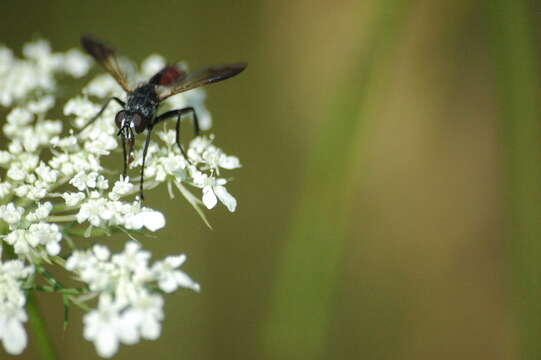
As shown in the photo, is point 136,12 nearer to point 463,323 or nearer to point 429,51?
point 429,51

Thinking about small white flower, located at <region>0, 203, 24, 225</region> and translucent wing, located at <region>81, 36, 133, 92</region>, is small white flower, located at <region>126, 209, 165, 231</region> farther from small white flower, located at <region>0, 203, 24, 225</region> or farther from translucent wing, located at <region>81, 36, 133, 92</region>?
translucent wing, located at <region>81, 36, 133, 92</region>

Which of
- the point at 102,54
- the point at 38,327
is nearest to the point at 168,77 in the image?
the point at 102,54

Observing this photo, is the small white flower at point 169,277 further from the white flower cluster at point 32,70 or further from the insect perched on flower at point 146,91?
the white flower cluster at point 32,70

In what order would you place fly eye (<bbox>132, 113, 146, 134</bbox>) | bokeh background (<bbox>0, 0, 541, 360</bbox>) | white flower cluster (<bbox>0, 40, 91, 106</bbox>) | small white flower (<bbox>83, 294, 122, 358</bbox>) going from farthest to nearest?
1. bokeh background (<bbox>0, 0, 541, 360</bbox>)
2. white flower cluster (<bbox>0, 40, 91, 106</bbox>)
3. fly eye (<bbox>132, 113, 146, 134</bbox>)
4. small white flower (<bbox>83, 294, 122, 358</bbox>)

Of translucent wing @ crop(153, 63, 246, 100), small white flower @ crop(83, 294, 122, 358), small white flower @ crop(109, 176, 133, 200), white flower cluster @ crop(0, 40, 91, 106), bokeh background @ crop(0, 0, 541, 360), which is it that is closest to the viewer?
small white flower @ crop(83, 294, 122, 358)

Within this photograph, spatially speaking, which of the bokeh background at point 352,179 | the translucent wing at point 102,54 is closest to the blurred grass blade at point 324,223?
the bokeh background at point 352,179

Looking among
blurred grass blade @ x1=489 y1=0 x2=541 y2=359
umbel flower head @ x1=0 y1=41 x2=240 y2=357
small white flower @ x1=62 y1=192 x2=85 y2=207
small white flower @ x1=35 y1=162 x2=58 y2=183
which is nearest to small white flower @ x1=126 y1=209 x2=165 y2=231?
umbel flower head @ x1=0 y1=41 x2=240 y2=357

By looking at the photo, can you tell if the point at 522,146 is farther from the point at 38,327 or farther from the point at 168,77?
the point at 38,327
